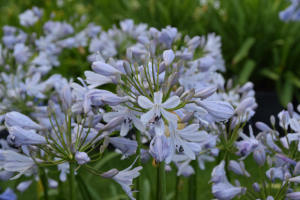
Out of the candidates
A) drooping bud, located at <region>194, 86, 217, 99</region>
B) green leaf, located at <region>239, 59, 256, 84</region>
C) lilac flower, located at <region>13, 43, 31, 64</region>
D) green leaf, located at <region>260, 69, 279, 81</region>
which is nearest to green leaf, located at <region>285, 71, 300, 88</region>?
green leaf, located at <region>260, 69, 279, 81</region>

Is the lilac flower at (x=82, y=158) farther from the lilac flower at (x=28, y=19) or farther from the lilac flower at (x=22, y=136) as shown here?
the lilac flower at (x=28, y=19)

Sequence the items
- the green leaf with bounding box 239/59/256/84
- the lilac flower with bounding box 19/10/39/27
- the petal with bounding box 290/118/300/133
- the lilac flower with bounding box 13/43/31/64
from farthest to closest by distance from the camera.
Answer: the green leaf with bounding box 239/59/256/84 → the lilac flower with bounding box 19/10/39/27 → the lilac flower with bounding box 13/43/31/64 → the petal with bounding box 290/118/300/133

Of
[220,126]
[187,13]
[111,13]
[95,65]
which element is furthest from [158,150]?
[111,13]

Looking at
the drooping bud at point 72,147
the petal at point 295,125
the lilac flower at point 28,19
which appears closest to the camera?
the drooping bud at point 72,147

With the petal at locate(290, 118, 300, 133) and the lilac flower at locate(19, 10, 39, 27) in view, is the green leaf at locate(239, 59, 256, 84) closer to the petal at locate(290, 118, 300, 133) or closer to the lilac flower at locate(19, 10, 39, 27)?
the lilac flower at locate(19, 10, 39, 27)

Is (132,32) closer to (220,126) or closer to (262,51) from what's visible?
(220,126)

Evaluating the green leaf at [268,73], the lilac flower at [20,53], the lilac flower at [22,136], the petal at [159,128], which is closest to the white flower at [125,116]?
the petal at [159,128]
